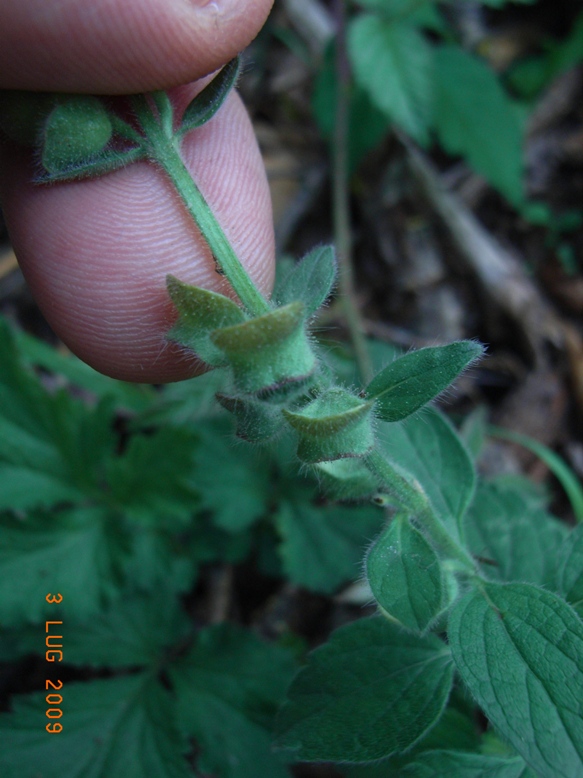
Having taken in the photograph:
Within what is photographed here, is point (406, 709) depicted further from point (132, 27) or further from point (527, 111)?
point (527, 111)

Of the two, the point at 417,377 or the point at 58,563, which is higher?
the point at 417,377

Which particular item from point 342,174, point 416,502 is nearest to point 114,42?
point 416,502

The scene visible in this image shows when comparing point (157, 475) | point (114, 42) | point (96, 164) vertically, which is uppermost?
point (114, 42)

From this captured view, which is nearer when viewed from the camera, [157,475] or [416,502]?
[416,502]

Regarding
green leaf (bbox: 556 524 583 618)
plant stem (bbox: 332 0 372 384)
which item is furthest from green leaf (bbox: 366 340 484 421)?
plant stem (bbox: 332 0 372 384)

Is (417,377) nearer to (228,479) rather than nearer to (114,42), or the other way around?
(114,42)

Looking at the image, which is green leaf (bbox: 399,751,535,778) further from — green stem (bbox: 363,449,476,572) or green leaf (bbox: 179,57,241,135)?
green leaf (bbox: 179,57,241,135)

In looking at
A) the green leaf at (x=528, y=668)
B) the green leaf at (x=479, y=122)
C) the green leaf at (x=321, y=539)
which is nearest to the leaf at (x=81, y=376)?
the green leaf at (x=321, y=539)
